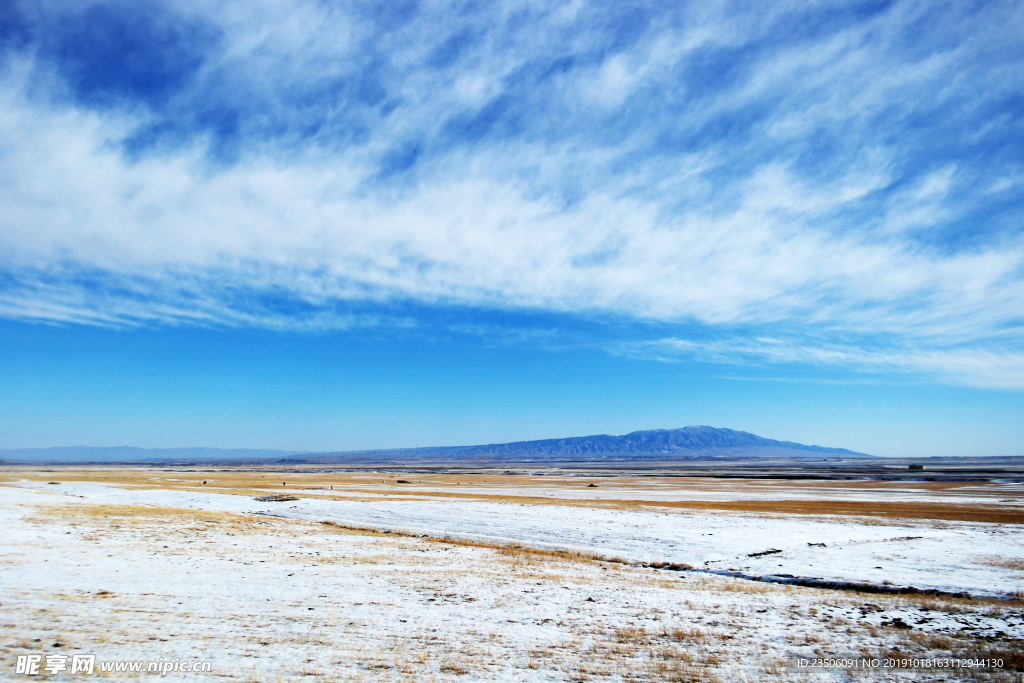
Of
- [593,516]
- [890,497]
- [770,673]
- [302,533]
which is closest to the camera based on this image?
[770,673]

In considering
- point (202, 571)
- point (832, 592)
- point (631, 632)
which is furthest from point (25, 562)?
point (832, 592)

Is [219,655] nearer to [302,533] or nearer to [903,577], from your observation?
[302,533]

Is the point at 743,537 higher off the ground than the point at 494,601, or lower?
lower

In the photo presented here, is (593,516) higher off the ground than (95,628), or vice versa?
(95,628)

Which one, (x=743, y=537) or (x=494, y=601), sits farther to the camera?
(x=743, y=537)

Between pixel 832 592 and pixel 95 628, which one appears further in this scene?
pixel 832 592

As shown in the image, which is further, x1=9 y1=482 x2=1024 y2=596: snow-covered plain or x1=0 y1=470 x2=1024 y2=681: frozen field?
x1=9 y1=482 x2=1024 y2=596: snow-covered plain

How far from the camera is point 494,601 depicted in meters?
13.4

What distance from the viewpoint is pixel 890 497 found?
156 ft

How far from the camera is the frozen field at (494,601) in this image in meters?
9.35

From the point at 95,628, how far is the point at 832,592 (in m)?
17.9

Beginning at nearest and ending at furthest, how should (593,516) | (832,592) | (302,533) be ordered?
1. (832,592)
2. (302,533)
3. (593,516)

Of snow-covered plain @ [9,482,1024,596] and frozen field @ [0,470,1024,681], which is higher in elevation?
frozen field @ [0,470,1024,681]

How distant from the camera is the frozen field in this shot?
9352 mm
